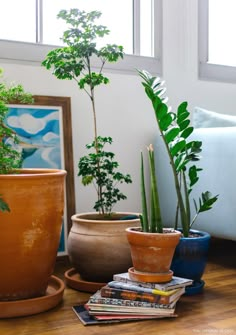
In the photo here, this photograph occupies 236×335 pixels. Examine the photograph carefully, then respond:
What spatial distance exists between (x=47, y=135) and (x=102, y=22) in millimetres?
770

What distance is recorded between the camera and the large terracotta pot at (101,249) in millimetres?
1754

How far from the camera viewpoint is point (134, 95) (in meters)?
2.48

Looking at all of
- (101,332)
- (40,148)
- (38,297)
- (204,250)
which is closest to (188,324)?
(101,332)

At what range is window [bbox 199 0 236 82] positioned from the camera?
9.05 ft

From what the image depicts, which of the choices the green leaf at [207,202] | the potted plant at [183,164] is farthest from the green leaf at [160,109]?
the green leaf at [207,202]

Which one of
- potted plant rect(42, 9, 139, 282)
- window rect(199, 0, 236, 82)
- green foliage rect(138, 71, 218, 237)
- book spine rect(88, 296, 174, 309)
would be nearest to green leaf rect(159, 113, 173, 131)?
green foliage rect(138, 71, 218, 237)

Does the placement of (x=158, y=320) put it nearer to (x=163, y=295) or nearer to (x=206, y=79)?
(x=163, y=295)

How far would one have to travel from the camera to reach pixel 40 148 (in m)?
2.18

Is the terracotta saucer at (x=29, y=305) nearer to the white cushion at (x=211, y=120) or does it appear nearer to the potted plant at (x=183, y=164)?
the potted plant at (x=183, y=164)

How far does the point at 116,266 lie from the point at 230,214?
0.62 meters

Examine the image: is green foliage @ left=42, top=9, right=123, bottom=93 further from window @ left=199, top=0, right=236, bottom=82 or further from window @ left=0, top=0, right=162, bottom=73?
window @ left=199, top=0, right=236, bottom=82

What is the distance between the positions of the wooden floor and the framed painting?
0.58 m

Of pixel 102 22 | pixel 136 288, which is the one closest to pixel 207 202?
pixel 136 288

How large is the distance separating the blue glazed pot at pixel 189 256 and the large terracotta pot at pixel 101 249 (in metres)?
0.18
